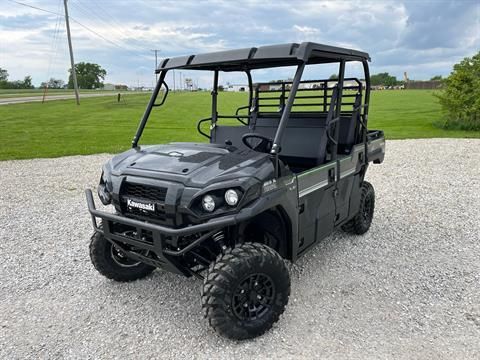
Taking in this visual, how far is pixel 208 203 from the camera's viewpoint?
2510 millimetres

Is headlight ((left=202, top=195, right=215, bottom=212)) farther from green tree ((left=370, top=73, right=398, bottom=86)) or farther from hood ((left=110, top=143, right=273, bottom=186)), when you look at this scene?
green tree ((left=370, top=73, right=398, bottom=86))

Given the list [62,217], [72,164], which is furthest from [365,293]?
[72,164]

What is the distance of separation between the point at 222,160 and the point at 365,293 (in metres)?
1.73

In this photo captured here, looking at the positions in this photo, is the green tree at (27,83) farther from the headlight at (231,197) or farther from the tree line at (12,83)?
the headlight at (231,197)

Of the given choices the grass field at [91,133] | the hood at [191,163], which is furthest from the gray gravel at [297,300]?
the grass field at [91,133]

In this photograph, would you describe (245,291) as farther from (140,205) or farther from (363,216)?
(363,216)

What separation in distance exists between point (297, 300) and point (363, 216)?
174 centimetres

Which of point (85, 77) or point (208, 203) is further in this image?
point (85, 77)

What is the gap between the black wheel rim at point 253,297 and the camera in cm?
268

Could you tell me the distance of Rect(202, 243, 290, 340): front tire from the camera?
8.33ft

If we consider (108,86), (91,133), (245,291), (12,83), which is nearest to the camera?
(245,291)

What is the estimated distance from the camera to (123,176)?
9.27ft

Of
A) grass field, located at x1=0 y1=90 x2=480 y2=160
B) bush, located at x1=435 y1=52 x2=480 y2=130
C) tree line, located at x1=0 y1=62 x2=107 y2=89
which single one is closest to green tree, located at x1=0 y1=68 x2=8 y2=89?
tree line, located at x1=0 y1=62 x2=107 y2=89

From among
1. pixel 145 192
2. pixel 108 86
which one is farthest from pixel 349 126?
pixel 108 86
